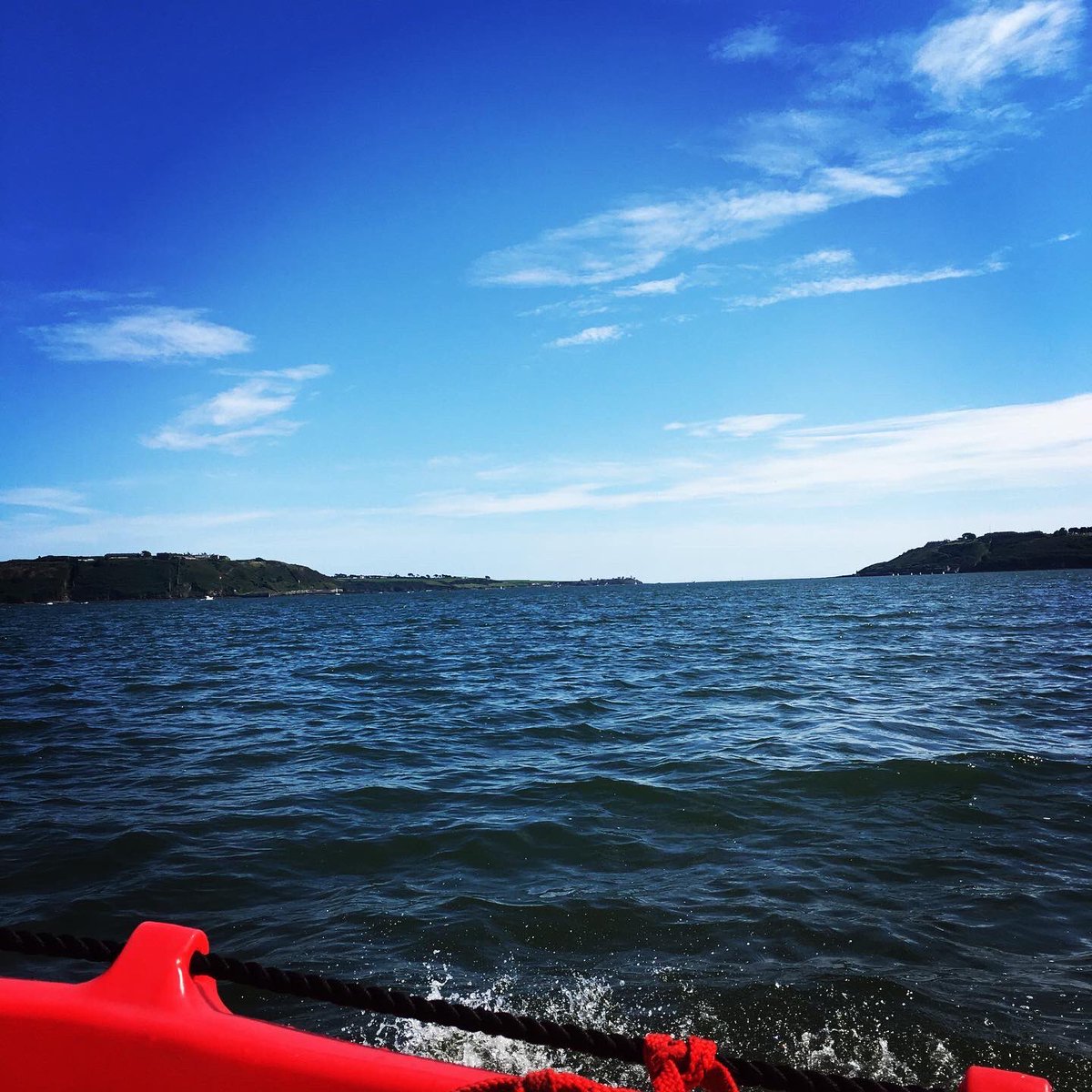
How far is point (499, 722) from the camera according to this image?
15.5m

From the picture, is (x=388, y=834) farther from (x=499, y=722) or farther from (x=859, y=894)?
(x=499, y=722)

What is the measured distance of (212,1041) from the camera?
A: 2.32 metres

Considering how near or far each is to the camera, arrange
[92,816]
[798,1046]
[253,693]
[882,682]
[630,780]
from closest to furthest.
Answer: [798,1046]
[92,816]
[630,780]
[882,682]
[253,693]

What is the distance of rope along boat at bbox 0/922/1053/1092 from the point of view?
2.07 m

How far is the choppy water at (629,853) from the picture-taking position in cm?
517

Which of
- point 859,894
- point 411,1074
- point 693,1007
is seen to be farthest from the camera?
point 859,894

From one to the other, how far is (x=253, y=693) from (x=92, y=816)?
37.8 feet

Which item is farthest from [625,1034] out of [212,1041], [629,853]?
[212,1041]

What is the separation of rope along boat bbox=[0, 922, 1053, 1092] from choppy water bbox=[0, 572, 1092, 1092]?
3027mm

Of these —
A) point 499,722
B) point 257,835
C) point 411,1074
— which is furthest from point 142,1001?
point 499,722

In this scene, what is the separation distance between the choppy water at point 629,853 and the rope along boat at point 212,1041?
3.03 metres

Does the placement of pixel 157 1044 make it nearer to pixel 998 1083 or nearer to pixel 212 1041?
pixel 212 1041

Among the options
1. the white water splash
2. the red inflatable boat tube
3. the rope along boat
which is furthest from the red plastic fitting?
the white water splash

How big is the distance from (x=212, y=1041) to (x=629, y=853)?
6359 mm
